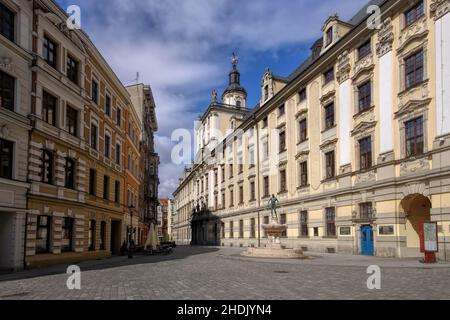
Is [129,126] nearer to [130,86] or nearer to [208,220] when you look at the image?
[130,86]

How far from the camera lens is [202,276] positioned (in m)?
15.7

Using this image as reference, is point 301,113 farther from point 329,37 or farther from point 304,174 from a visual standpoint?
point 329,37

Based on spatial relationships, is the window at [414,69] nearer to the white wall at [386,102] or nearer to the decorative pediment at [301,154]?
the white wall at [386,102]

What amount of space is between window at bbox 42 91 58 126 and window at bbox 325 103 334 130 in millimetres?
18664

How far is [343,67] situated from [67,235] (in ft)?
67.6

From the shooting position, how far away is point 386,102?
25.8 meters

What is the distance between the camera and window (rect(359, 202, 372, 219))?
2700 centimetres

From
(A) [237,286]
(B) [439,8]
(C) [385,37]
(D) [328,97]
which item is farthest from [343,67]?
(A) [237,286]

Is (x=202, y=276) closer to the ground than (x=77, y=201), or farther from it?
closer to the ground

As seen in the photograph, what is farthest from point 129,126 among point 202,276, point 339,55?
point 202,276

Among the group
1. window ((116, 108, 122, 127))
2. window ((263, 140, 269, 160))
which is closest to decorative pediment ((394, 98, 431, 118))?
window ((263, 140, 269, 160))

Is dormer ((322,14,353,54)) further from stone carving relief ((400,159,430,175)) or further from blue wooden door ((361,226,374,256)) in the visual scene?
blue wooden door ((361,226,374,256))

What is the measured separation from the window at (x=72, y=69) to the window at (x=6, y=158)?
7260 mm
